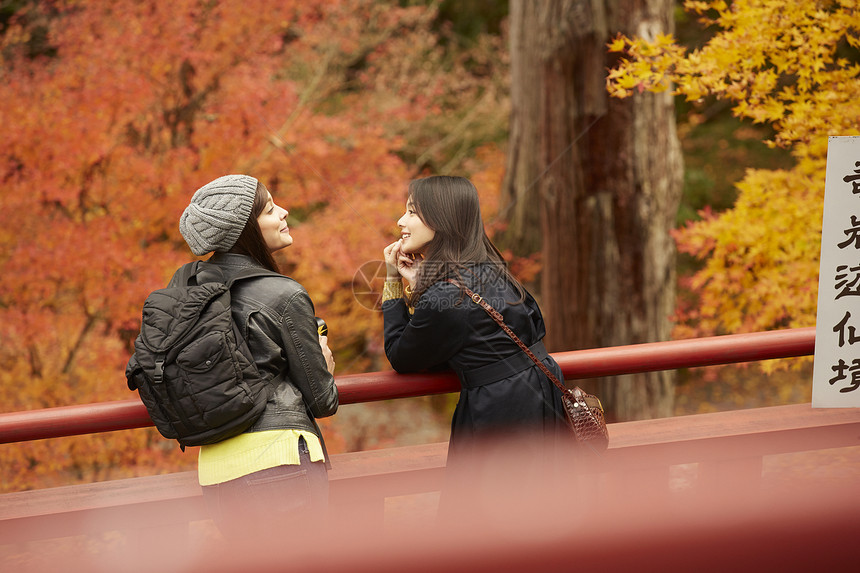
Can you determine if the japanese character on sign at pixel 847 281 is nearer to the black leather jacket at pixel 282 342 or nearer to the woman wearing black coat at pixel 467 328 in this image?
the woman wearing black coat at pixel 467 328

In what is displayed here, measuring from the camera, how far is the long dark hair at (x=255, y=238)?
198 centimetres

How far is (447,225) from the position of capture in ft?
7.22

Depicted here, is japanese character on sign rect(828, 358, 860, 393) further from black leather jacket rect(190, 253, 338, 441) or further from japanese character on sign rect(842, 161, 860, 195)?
black leather jacket rect(190, 253, 338, 441)

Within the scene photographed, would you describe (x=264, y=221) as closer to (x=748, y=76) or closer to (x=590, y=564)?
(x=590, y=564)

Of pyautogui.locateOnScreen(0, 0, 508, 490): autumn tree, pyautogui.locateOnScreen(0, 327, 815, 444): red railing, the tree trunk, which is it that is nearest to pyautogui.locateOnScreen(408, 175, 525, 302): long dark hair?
pyautogui.locateOnScreen(0, 327, 815, 444): red railing

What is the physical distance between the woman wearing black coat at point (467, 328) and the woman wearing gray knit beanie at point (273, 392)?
37 centimetres

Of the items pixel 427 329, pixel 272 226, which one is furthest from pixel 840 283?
pixel 272 226

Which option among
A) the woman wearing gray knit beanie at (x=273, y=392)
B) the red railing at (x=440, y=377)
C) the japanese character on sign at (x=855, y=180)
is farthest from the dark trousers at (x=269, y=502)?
the japanese character on sign at (x=855, y=180)

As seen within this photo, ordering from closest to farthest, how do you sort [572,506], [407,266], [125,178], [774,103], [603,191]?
[572,506]
[407,266]
[774,103]
[603,191]
[125,178]

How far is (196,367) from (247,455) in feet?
0.91

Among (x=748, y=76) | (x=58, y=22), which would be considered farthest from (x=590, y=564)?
(x=58, y=22)

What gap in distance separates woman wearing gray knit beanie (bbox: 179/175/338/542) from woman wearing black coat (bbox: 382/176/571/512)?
0.37 metres

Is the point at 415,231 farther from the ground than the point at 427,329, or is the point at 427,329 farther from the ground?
the point at 415,231

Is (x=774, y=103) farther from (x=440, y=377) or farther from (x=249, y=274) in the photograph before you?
(x=249, y=274)
